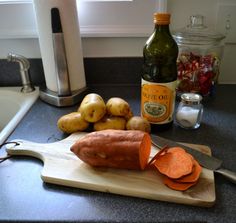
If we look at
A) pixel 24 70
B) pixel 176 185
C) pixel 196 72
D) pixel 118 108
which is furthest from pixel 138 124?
pixel 24 70

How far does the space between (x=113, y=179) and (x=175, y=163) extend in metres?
0.12

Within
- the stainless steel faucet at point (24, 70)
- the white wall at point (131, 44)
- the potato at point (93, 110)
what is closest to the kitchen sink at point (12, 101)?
the stainless steel faucet at point (24, 70)

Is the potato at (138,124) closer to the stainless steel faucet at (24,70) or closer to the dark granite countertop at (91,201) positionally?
the dark granite countertop at (91,201)

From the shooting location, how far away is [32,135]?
0.64 meters

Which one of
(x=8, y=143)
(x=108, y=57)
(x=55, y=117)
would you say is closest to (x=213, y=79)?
(x=108, y=57)

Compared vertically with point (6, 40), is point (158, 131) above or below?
below

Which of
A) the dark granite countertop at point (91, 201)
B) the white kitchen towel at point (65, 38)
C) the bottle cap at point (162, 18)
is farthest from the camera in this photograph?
the white kitchen towel at point (65, 38)

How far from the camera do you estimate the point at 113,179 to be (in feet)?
1.57

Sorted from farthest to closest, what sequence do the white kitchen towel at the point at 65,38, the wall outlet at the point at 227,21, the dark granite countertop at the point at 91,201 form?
the wall outlet at the point at 227,21 < the white kitchen towel at the point at 65,38 < the dark granite countertop at the point at 91,201

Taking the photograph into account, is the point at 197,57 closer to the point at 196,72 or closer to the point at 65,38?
the point at 196,72

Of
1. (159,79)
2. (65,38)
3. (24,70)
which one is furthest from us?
(24,70)

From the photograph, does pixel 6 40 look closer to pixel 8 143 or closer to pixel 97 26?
pixel 97 26

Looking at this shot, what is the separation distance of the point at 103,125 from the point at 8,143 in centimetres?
21

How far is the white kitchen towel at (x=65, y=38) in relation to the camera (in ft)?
2.24
